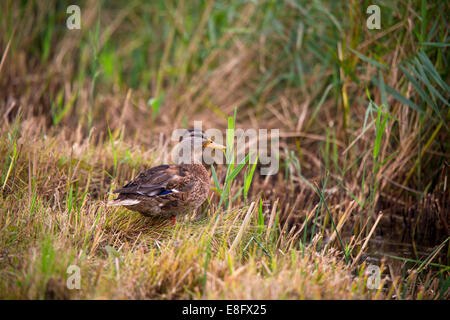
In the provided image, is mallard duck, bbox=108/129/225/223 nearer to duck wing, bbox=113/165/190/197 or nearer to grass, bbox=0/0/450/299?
duck wing, bbox=113/165/190/197

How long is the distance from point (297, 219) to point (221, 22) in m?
3.69

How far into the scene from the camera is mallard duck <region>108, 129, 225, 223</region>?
355 centimetres

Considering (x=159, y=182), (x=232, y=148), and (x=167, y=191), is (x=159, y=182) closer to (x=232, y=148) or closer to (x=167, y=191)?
(x=167, y=191)

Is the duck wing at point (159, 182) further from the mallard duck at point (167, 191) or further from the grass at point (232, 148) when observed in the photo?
the grass at point (232, 148)

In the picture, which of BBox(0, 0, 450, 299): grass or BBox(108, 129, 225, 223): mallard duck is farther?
BBox(108, 129, 225, 223): mallard duck

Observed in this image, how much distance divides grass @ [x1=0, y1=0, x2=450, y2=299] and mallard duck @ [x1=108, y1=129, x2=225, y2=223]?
14 cm

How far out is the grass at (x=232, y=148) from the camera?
2.92m

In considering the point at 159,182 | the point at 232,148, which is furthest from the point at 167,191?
the point at 232,148

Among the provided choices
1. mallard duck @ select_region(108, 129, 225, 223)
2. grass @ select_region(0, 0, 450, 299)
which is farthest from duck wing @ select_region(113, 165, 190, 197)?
grass @ select_region(0, 0, 450, 299)

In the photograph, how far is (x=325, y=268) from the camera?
3.05m

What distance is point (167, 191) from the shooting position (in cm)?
370

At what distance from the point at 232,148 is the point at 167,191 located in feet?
1.97
